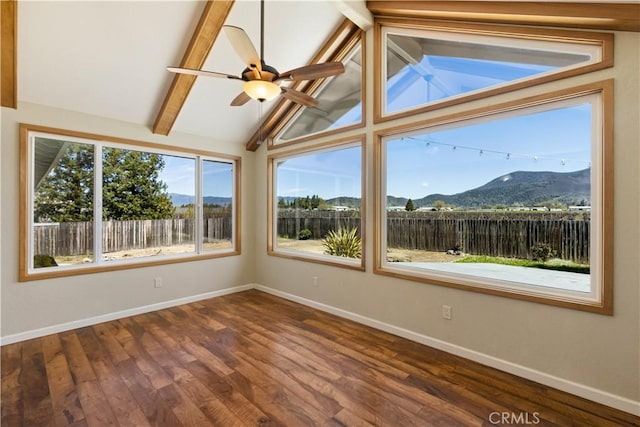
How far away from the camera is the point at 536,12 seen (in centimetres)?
212

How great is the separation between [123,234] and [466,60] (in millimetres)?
4533

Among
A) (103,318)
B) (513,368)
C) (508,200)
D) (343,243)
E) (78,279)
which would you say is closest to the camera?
(513,368)

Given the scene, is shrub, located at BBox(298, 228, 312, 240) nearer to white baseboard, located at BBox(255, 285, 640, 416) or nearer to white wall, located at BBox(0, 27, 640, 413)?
white wall, located at BBox(0, 27, 640, 413)

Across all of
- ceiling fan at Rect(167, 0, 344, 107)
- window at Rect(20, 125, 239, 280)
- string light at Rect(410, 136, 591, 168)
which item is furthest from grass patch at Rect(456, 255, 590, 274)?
window at Rect(20, 125, 239, 280)

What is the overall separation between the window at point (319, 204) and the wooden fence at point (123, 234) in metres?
1.00

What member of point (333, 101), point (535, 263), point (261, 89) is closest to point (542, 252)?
point (535, 263)

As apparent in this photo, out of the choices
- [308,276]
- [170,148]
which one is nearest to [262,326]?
[308,276]

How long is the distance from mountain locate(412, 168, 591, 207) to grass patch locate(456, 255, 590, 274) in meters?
0.49

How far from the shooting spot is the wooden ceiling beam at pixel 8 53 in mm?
2246

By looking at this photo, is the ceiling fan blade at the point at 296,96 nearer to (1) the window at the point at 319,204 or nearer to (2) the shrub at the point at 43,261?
(1) the window at the point at 319,204

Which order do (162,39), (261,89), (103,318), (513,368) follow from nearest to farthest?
(261,89) < (513,368) < (162,39) < (103,318)

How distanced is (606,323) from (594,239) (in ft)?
1.96

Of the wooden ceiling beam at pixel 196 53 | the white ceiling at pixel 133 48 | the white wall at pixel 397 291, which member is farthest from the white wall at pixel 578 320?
the wooden ceiling beam at pixel 196 53

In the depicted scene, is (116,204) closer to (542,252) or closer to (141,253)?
(141,253)
